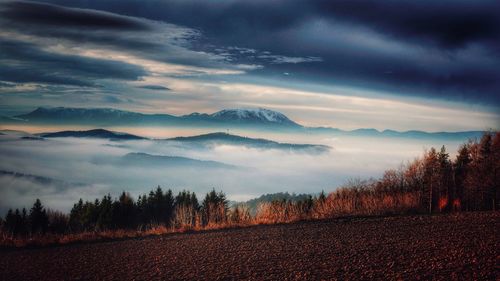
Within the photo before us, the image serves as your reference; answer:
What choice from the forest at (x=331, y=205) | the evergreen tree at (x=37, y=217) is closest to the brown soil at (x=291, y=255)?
the forest at (x=331, y=205)

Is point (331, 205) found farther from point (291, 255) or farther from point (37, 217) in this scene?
point (37, 217)

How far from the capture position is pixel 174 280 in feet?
43.5

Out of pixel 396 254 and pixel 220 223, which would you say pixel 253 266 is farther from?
pixel 220 223

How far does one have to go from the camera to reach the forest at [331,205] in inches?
920

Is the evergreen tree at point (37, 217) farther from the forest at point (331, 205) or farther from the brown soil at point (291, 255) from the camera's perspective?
the brown soil at point (291, 255)

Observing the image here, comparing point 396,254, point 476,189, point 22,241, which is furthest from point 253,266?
point 476,189

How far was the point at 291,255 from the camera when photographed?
617 inches

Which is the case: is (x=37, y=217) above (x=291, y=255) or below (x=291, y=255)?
below

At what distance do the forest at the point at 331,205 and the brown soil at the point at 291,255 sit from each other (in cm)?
228

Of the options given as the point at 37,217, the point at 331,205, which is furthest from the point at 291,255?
the point at 37,217

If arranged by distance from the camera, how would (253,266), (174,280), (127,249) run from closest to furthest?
(174,280) < (253,266) < (127,249)

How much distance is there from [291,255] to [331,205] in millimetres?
10503

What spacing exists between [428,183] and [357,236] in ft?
89.1

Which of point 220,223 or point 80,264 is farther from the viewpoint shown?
point 220,223
